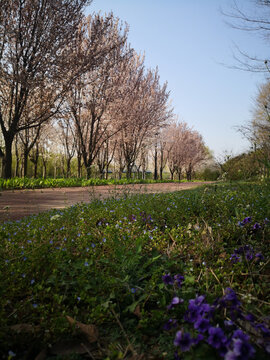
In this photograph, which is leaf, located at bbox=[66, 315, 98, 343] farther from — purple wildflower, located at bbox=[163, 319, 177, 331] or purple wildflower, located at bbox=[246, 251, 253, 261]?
purple wildflower, located at bbox=[246, 251, 253, 261]

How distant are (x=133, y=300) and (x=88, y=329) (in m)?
0.37

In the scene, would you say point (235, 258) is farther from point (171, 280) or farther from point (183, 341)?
point (183, 341)

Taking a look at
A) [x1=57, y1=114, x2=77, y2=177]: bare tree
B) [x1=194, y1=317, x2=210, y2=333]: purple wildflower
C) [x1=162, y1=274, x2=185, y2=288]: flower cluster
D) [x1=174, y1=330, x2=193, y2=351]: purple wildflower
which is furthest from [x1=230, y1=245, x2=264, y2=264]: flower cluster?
[x1=57, y1=114, x2=77, y2=177]: bare tree

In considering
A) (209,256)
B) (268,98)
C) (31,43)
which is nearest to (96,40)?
(31,43)

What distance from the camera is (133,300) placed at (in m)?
1.79

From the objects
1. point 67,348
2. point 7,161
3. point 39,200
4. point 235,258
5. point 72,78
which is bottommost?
point 67,348

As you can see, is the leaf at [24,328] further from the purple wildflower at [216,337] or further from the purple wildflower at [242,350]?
the purple wildflower at [242,350]

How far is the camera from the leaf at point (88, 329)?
4.96 feet

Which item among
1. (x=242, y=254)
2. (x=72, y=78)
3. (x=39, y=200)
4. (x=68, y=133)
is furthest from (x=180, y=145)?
(x=242, y=254)

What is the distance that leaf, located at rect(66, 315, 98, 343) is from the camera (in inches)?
59.5

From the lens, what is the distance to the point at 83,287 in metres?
1.91

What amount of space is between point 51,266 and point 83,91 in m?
16.3

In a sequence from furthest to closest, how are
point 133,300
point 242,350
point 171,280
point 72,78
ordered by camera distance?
point 72,78 → point 133,300 → point 171,280 → point 242,350

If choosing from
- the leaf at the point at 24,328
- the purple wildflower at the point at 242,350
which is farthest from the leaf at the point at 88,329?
the purple wildflower at the point at 242,350
